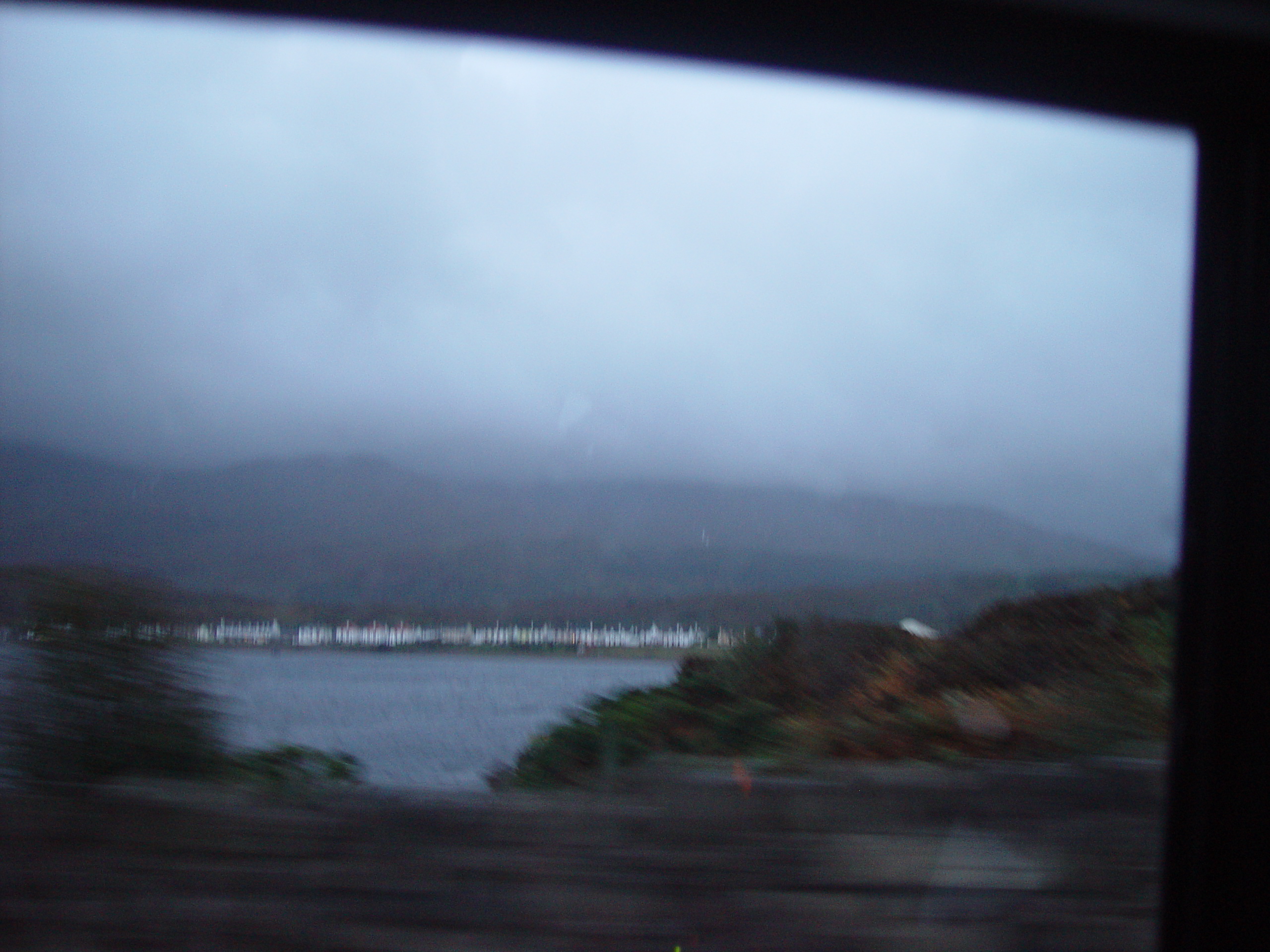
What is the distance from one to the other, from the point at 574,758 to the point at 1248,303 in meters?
2.41

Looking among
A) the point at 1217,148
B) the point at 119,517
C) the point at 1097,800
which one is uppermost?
the point at 1217,148

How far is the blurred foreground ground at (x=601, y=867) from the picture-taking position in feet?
8.70

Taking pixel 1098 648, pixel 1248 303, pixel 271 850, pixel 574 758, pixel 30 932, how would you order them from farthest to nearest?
pixel 1098 648 → pixel 574 758 → pixel 271 850 → pixel 30 932 → pixel 1248 303

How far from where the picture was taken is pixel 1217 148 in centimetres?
198

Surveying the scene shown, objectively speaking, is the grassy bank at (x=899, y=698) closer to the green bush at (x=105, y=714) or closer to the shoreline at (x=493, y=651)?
the shoreline at (x=493, y=651)

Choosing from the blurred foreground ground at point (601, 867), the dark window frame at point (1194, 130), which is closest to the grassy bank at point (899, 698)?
the blurred foreground ground at point (601, 867)

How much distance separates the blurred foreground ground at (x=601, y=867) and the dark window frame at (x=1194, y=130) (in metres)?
0.63

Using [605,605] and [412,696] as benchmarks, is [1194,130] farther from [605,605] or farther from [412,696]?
[412,696]

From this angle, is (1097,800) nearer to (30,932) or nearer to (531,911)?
(531,911)

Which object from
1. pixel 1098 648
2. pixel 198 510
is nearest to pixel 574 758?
pixel 198 510

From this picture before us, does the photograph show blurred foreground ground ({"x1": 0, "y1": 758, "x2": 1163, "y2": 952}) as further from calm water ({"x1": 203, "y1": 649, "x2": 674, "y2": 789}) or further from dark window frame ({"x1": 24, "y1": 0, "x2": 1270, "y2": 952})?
dark window frame ({"x1": 24, "y1": 0, "x2": 1270, "y2": 952})

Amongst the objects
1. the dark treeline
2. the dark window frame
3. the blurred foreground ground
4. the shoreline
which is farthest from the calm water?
the dark window frame

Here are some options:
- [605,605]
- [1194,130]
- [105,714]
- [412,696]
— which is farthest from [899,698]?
[105,714]

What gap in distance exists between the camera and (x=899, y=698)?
3799 mm
